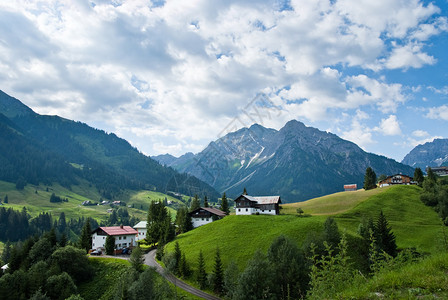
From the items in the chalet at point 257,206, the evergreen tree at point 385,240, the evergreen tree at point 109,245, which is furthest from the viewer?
the chalet at point 257,206

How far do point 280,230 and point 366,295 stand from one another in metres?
70.6

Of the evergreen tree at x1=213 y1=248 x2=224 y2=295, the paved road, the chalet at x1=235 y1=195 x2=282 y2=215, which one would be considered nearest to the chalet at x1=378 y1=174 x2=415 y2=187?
the chalet at x1=235 y1=195 x2=282 y2=215

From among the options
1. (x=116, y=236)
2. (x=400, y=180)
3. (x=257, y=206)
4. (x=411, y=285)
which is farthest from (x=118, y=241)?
(x=400, y=180)

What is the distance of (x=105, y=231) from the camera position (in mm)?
102938

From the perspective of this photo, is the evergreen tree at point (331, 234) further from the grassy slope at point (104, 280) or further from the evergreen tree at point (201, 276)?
the grassy slope at point (104, 280)

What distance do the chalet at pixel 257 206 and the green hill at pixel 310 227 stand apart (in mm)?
10221

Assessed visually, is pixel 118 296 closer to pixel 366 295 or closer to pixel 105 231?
pixel 105 231

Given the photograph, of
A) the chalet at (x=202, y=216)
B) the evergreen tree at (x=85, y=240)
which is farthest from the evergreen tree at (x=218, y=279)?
the evergreen tree at (x=85, y=240)

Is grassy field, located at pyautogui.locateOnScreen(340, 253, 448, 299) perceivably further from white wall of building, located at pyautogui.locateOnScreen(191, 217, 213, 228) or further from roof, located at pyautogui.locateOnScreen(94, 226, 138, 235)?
roof, located at pyautogui.locateOnScreen(94, 226, 138, 235)

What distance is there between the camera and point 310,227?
7862 centimetres

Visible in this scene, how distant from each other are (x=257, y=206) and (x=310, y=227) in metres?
33.6

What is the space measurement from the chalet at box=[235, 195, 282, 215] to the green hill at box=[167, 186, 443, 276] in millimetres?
10221

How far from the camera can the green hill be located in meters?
72.8

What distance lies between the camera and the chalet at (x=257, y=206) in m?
109
